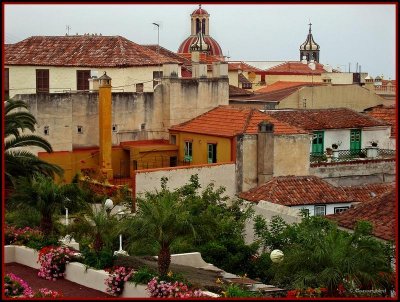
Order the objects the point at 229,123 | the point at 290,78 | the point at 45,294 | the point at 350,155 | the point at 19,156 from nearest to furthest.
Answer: the point at 45,294
the point at 19,156
the point at 229,123
the point at 350,155
the point at 290,78

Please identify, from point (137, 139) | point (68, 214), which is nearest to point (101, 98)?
point (137, 139)

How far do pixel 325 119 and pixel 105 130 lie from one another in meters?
9.32

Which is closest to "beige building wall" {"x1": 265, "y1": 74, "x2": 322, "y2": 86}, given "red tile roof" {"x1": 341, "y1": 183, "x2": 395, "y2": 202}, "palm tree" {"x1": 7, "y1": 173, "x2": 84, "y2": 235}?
"red tile roof" {"x1": 341, "y1": 183, "x2": 395, "y2": 202}

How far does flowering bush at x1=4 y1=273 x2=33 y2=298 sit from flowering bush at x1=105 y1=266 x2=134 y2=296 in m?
1.34

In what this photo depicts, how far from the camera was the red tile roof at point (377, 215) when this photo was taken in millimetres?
22203

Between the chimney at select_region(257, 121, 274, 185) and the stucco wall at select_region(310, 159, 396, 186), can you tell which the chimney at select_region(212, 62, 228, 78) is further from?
the stucco wall at select_region(310, 159, 396, 186)

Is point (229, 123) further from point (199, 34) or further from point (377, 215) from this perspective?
point (199, 34)

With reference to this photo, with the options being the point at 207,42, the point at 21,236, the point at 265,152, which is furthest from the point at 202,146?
the point at 207,42

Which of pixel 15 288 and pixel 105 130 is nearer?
pixel 15 288

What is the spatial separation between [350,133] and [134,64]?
32.2ft

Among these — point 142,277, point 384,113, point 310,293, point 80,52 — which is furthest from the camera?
point 384,113

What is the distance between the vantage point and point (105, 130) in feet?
125

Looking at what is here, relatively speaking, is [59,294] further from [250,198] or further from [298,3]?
Result: [250,198]

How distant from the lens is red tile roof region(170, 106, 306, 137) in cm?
3678
